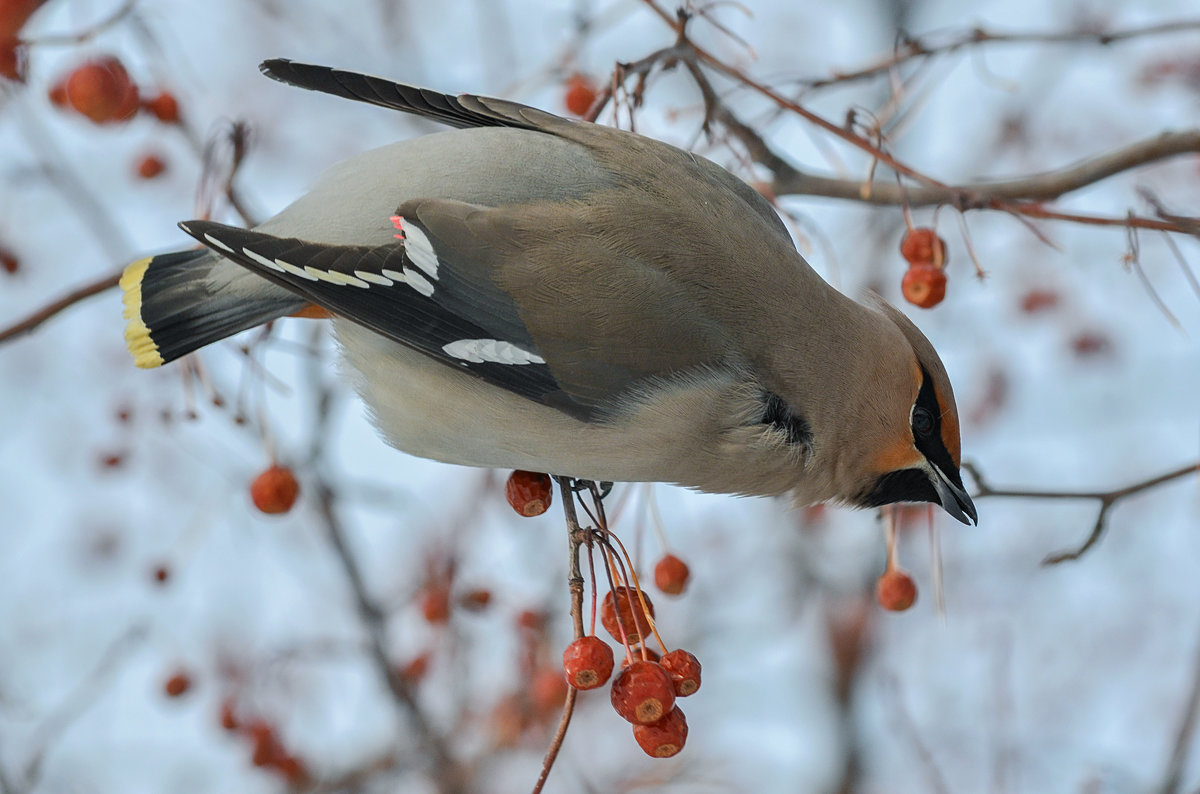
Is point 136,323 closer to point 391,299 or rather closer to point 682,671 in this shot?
point 391,299

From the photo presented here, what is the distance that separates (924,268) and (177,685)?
2.71 metres

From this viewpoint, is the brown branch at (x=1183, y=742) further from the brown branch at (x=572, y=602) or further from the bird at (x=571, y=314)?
the brown branch at (x=572, y=602)

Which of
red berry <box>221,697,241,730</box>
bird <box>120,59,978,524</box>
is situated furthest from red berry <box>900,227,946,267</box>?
red berry <box>221,697,241,730</box>

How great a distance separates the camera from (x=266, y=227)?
2.41m

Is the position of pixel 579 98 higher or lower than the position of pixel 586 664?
higher

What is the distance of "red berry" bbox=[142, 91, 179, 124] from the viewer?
3068 millimetres

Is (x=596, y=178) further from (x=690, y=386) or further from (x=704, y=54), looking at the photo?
(x=690, y=386)

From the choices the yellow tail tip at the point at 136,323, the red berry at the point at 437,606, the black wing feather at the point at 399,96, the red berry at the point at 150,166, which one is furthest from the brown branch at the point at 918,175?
the red berry at the point at 150,166

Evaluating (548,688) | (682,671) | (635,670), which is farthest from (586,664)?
(548,688)

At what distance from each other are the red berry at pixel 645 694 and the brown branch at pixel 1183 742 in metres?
1.35

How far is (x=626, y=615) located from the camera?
2.14 meters

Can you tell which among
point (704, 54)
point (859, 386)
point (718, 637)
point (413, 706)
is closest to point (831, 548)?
point (718, 637)

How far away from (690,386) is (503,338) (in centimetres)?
38

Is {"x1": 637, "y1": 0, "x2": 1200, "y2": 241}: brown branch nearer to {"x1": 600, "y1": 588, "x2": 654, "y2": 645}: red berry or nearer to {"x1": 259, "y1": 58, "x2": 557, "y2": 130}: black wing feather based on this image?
{"x1": 259, "y1": 58, "x2": 557, "y2": 130}: black wing feather
